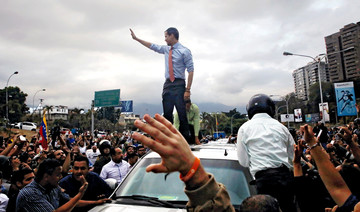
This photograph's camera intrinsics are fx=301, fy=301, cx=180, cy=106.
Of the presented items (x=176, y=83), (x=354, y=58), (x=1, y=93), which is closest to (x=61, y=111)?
(x=1, y=93)

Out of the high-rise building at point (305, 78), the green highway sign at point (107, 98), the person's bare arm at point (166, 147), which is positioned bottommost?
the person's bare arm at point (166, 147)

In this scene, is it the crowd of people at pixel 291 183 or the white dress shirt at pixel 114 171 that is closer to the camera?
the crowd of people at pixel 291 183

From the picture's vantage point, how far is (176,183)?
340 centimetres

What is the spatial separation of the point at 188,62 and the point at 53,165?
2.80 metres

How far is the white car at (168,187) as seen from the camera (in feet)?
10.2

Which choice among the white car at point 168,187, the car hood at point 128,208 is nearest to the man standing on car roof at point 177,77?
the white car at point 168,187

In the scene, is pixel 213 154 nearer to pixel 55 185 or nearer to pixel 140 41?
pixel 55 185

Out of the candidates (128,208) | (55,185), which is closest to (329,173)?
(128,208)

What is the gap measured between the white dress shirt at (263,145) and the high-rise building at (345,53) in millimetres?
87581

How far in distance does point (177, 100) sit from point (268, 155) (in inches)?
99.3

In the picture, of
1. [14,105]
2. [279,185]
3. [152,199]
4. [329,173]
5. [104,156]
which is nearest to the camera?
[329,173]

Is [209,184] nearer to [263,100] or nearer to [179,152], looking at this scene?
[179,152]

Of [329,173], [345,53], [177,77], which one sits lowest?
[329,173]

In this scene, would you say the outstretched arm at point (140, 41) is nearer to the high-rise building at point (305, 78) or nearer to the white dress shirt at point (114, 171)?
the white dress shirt at point (114, 171)
